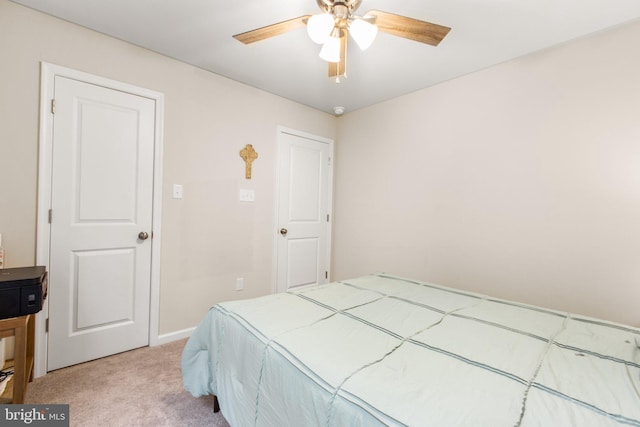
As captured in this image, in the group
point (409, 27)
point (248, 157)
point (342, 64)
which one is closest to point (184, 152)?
point (248, 157)

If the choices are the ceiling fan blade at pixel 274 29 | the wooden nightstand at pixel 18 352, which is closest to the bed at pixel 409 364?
the wooden nightstand at pixel 18 352

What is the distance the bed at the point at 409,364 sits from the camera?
789mm

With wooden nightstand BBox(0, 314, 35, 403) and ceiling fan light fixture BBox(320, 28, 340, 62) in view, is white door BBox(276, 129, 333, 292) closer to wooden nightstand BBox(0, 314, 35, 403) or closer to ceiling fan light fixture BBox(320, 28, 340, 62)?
ceiling fan light fixture BBox(320, 28, 340, 62)

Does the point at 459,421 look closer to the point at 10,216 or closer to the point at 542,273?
the point at 542,273

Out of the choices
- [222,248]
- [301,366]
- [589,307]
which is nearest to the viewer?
[301,366]

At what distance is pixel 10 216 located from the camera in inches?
70.3

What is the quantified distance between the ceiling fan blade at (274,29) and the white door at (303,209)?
1.49m

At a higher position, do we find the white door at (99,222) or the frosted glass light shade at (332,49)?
the frosted glass light shade at (332,49)

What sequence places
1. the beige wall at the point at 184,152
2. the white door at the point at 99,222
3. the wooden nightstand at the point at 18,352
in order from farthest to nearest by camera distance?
the white door at the point at 99,222 → the beige wall at the point at 184,152 → the wooden nightstand at the point at 18,352

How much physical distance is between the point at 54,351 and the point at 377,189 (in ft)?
9.95

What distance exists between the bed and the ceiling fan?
4.72ft

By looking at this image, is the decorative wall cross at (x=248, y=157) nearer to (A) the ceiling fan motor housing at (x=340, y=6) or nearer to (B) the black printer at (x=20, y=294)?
(A) the ceiling fan motor housing at (x=340, y=6)

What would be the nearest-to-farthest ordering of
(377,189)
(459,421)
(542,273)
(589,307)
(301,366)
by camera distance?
(459,421)
(301,366)
(589,307)
(542,273)
(377,189)

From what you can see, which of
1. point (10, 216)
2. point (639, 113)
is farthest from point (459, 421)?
point (10, 216)
